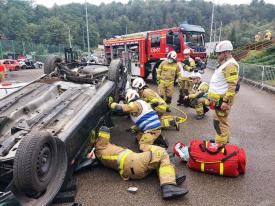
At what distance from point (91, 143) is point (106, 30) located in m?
69.6

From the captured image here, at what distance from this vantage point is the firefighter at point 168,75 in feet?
21.9

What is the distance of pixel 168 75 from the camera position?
6660 millimetres

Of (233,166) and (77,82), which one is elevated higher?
(77,82)

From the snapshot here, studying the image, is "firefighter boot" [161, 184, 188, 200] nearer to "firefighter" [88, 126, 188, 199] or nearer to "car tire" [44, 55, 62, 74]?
"firefighter" [88, 126, 188, 199]

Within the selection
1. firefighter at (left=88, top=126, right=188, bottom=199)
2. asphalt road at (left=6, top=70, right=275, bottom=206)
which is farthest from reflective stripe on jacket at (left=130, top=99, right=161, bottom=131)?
firefighter at (left=88, top=126, right=188, bottom=199)

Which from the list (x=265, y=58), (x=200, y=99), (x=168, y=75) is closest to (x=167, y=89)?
(x=168, y=75)

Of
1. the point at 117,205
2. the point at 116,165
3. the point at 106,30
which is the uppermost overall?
the point at 106,30

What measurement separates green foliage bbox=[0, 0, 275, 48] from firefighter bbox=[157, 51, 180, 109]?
157ft

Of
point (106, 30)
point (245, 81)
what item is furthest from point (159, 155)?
point (106, 30)

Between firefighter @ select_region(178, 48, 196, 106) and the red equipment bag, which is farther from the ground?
firefighter @ select_region(178, 48, 196, 106)

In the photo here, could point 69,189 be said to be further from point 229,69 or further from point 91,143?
Result: point 229,69

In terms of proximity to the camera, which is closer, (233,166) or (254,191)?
(254,191)

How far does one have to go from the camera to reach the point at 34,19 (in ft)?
221

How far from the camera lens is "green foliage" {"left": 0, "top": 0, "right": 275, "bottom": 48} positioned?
180ft
